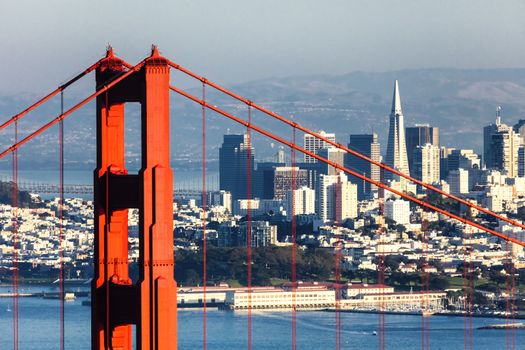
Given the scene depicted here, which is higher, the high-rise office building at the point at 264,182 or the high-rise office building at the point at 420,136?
the high-rise office building at the point at 420,136

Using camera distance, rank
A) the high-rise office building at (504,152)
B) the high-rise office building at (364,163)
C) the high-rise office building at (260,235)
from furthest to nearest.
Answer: the high-rise office building at (504,152), the high-rise office building at (364,163), the high-rise office building at (260,235)

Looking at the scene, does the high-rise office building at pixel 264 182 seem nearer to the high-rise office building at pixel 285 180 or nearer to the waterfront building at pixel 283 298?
Answer: the high-rise office building at pixel 285 180

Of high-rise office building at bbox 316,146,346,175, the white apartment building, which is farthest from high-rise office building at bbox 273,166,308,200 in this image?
the white apartment building

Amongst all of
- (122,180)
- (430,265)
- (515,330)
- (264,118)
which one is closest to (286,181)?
(264,118)

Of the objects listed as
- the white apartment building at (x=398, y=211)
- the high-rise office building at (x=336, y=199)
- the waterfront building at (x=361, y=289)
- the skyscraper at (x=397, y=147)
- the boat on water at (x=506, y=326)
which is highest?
the skyscraper at (x=397, y=147)

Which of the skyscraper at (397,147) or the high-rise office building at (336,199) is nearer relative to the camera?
the high-rise office building at (336,199)

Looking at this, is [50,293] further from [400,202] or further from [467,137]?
[467,137]

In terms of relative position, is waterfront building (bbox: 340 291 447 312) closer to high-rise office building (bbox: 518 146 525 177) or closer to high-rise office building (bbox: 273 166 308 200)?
high-rise office building (bbox: 273 166 308 200)

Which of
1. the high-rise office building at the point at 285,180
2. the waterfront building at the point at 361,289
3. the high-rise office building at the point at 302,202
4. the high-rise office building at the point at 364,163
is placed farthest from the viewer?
the high-rise office building at the point at 364,163

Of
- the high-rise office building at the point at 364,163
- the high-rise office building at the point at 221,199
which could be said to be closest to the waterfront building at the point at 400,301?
the high-rise office building at the point at 364,163
